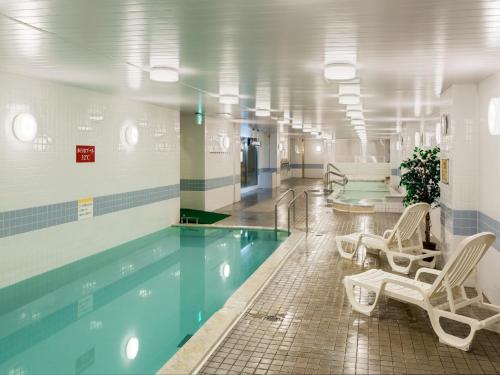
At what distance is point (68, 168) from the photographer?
6473mm

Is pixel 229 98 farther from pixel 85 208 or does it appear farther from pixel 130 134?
pixel 85 208

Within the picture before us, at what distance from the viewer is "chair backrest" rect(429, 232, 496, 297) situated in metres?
3.42

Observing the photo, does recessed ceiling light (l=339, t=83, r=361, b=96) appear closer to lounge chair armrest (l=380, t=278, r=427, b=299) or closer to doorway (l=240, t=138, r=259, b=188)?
lounge chair armrest (l=380, t=278, r=427, b=299)

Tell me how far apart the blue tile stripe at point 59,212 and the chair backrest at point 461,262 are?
4.84 metres

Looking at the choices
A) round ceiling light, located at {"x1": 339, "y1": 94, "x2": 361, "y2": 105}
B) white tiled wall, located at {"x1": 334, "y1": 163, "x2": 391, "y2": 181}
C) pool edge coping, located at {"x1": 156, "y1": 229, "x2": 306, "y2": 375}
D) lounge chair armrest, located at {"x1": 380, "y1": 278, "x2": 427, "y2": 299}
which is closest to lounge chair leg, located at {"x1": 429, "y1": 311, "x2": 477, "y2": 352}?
lounge chair armrest, located at {"x1": 380, "y1": 278, "x2": 427, "y2": 299}

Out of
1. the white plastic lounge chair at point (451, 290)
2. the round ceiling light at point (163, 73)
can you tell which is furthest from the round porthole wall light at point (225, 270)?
the round ceiling light at point (163, 73)

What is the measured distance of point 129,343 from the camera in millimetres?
3965

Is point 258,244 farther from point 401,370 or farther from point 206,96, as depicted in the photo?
point 401,370

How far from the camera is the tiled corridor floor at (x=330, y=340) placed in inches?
121

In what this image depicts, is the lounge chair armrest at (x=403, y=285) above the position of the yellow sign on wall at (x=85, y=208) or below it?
below

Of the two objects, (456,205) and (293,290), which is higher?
(456,205)

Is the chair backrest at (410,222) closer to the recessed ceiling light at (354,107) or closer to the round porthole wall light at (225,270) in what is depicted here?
the round porthole wall light at (225,270)

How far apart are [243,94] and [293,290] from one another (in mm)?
3469

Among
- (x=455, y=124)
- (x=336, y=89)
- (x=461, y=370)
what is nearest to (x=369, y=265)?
(x=455, y=124)
